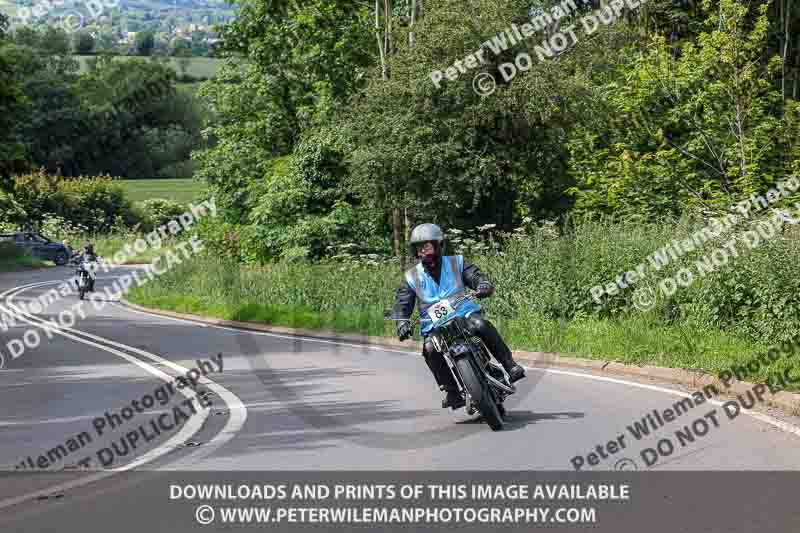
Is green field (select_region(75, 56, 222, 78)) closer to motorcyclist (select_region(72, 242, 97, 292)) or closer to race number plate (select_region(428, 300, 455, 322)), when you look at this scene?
motorcyclist (select_region(72, 242, 97, 292))

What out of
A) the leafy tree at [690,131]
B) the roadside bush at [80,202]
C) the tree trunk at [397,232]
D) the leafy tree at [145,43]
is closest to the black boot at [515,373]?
the leafy tree at [690,131]

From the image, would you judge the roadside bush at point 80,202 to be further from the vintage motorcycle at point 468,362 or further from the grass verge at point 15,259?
the vintage motorcycle at point 468,362

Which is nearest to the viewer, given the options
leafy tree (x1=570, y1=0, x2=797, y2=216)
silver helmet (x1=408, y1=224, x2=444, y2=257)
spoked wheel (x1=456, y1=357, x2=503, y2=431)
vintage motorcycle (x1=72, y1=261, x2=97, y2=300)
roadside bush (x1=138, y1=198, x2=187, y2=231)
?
spoked wheel (x1=456, y1=357, x2=503, y2=431)

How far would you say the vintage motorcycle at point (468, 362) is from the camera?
418 inches

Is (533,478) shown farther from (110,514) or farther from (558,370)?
(558,370)

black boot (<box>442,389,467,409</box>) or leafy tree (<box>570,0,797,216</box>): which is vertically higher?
leafy tree (<box>570,0,797,216</box>)

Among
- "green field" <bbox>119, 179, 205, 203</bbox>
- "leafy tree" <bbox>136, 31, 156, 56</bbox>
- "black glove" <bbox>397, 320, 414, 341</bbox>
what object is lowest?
"black glove" <bbox>397, 320, 414, 341</bbox>

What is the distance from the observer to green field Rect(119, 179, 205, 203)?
96.1m

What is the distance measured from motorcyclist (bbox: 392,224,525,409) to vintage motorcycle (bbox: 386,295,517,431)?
0.25 feet

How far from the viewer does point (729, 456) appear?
903cm

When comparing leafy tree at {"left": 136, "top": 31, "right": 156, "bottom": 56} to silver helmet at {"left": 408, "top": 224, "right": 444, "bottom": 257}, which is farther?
leafy tree at {"left": 136, "top": 31, "right": 156, "bottom": 56}

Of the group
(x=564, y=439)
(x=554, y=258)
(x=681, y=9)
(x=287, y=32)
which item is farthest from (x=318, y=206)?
(x=564, y=439)

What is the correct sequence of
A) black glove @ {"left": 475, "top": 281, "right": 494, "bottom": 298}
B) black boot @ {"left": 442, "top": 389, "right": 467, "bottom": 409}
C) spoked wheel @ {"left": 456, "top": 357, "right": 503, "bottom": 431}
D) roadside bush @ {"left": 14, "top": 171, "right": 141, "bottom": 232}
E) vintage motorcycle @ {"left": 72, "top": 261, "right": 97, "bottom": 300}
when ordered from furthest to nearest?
roadside bush @ {"left": 14, "top": 171, "right": 141, "bottom": 232} → vintage motorcycle @ {"left": 72, "top": 261, "right": 97, "bottom": 300} → black boot @ {"left": 442, "top": 389, "right": 467, "bottom": 409} → black glove @ {"left": 475, "top": 281, "right": 494, "bottom": 298} → spoked wheel @ {"left": 456, "top": 357, "right": 503, "bottom": 431}

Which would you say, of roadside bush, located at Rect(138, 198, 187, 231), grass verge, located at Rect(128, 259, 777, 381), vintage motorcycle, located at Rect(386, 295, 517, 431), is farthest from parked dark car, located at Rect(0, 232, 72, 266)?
vintage motorcycle, located at Rect(386, 295, 517, 431)
